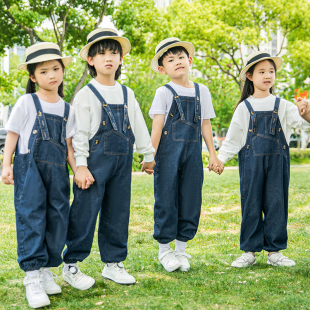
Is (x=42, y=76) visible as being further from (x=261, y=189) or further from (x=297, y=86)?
(x=297, y=86)

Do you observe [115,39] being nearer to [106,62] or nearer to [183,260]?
[106,62]

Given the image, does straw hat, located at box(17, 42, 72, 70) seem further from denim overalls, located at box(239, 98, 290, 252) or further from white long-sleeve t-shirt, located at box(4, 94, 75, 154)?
denim overalls, located at box(239, 98, 290, 252)

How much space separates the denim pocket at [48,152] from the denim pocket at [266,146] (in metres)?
1.75

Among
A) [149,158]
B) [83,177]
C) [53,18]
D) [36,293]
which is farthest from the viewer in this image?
[53,18]

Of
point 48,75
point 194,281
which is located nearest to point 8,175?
point 48,75

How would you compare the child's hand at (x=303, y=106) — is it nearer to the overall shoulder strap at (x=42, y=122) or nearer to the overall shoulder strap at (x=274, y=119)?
the overall shoulder strap at (x=274, y=119)

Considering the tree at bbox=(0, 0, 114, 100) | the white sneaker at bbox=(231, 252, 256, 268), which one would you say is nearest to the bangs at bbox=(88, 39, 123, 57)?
the white sneaker at bbox=(231, 252, 256, 268)

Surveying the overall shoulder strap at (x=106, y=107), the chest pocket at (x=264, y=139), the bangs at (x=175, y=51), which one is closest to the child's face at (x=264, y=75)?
the chest pocket at (x=264, y=139)

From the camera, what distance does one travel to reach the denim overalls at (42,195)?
3014mm

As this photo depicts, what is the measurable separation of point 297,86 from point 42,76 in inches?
757

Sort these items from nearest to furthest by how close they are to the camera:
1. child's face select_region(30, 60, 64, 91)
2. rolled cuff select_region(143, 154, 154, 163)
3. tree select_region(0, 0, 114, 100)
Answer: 1. child's face select_region(30, 60, 64, 91)
2. rolled cuff select_region(143, 154, 154, 163)
3. tree select_region(0, 0, 114, 100)

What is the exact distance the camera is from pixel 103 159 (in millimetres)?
3299

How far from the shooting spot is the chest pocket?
3.84 meters

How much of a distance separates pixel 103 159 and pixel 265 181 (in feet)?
5.05
